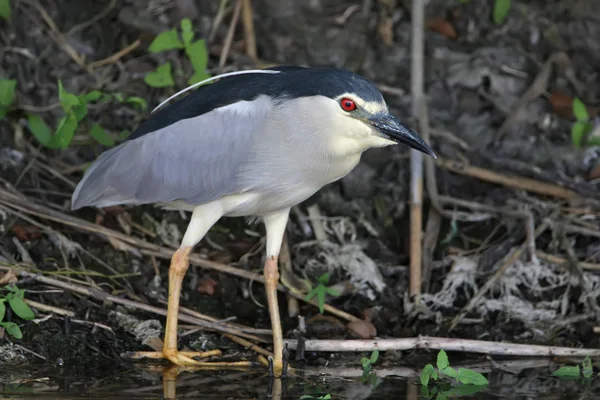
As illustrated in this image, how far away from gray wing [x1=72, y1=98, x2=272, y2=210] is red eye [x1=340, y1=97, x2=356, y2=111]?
378 mm

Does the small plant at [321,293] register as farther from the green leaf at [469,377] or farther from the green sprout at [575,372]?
the green sprout at [575,372]

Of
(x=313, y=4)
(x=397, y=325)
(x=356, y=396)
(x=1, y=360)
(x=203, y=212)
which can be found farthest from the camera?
(x=313, y=4)

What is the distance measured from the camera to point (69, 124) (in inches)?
201

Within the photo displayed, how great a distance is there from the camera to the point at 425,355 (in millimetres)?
4547

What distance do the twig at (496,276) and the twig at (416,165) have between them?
9.2 inches

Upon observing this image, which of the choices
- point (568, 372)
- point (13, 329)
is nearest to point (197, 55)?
point (13, 329)

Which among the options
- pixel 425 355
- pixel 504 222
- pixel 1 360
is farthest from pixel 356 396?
pixel 504 222

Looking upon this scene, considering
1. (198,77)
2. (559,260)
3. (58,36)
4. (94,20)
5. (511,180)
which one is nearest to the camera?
(559,260)

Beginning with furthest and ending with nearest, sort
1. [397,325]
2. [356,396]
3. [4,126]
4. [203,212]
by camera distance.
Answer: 1. [4,126]
2. [397,325]
3. [203,212]
4. [356,396]

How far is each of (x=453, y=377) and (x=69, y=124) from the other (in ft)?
7.84

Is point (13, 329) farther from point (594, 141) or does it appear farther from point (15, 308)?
point (594, 141)

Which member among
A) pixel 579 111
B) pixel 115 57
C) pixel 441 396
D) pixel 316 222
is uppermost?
pixel 115 57

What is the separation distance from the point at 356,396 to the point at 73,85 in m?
3.27

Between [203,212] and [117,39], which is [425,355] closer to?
[203,212]
